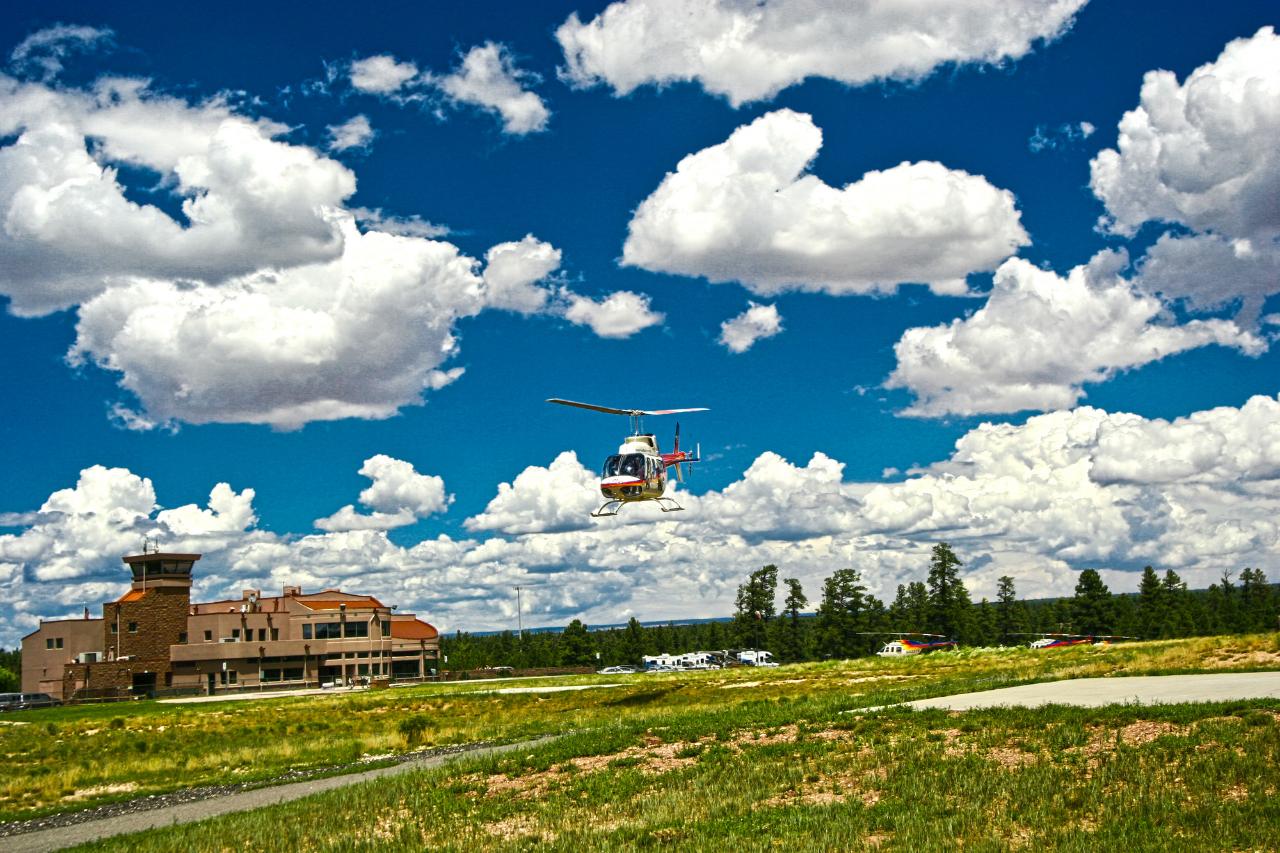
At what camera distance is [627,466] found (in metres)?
50.4

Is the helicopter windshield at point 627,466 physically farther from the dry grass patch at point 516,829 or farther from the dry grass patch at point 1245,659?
the dry grass patch at point 516,829

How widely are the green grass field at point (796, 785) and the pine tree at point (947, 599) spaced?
9040 centimetres

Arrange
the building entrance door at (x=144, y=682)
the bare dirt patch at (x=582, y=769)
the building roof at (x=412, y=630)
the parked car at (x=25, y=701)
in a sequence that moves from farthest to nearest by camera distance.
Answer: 1. the building roof at (x=412, y=630)
2. the building entrance door at (x=144, y=682)
3. the parked car at (x=25, y=701)
4. the bare dirt patch at (x=582, y=769)

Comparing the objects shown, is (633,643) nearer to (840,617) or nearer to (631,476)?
(840,617)

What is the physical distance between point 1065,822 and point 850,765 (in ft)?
18.3

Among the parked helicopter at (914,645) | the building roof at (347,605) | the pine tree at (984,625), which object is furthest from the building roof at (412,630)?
the pine tree at (984,625)

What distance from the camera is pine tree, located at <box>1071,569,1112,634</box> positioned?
4567 inches

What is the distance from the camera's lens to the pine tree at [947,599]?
400 feet

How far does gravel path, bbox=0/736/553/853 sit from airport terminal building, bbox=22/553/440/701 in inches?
3070

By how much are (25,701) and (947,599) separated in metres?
92.7

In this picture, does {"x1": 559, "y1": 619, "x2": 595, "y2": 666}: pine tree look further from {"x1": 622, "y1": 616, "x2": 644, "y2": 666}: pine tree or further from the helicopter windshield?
the helicopter windshield

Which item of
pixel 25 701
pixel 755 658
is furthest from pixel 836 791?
pixel 755 658

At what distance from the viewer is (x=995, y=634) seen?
4865 inches

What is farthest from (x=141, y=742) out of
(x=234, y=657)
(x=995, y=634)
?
(x=995, y=634)
